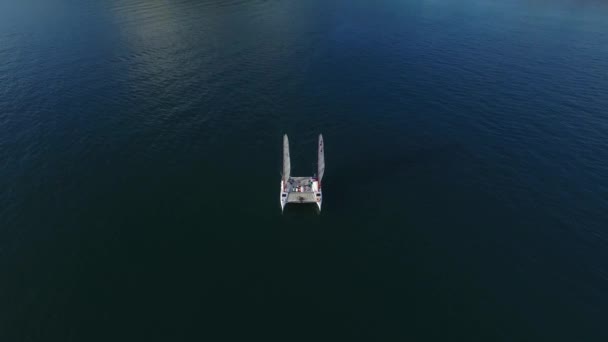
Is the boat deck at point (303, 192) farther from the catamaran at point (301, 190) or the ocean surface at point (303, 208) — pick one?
the ocean surface at point (303, 208)

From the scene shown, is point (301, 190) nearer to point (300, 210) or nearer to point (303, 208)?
point (303, 208)

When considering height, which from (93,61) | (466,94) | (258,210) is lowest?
(258,210)

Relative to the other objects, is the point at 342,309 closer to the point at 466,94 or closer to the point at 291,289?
the point at 291,289

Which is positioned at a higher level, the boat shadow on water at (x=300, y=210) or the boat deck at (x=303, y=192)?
the boat deck at (x=303, y=192)

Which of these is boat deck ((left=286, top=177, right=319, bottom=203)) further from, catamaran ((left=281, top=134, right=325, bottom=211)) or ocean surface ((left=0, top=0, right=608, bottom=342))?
ocean surface ((left=0, top=0, right=608, bottom=342))

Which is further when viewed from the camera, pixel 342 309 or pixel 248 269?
pixel 248 269

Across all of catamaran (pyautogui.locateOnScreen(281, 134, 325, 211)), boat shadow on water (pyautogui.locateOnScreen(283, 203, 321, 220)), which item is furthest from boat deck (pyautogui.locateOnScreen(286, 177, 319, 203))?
boat shadow on water (pyautogui.locateOnScreen(283, 203, 321, 220))

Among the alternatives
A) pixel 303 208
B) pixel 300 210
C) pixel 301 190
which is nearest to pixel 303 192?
pixel 301 190

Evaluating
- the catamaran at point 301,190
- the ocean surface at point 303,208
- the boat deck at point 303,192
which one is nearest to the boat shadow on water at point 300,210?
the ocean surface at point 303,208

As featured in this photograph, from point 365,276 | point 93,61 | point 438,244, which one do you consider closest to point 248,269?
point 365,276
